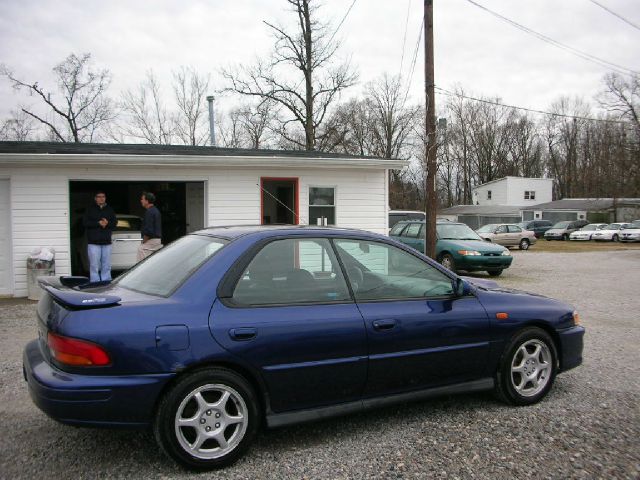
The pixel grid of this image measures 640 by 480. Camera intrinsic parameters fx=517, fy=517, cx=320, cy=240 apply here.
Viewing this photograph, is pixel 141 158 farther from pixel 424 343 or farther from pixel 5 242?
pixel 424 343

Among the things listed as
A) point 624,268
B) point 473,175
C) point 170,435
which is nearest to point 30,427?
point 170,435

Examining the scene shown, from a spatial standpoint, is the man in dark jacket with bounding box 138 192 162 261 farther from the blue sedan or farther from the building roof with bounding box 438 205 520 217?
the building roof with bounding box 438 205 520 217

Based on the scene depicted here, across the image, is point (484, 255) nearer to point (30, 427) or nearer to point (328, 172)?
point (328, 172)

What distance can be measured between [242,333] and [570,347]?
2.88m

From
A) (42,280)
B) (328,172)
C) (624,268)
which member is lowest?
(624,268)

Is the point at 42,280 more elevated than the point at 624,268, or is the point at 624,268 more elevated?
the point at 42,280

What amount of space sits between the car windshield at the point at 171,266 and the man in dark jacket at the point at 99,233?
234 inches

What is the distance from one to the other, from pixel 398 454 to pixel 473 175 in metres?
67.0

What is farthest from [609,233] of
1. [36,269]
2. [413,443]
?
[413,443]

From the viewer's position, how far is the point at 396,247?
13.0 feet

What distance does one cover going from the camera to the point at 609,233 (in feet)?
115

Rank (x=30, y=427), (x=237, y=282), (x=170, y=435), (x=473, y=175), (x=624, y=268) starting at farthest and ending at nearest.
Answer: (x=473, y=175), (x=624, y=268), (x=30, y=427), (x=237, y=282), (x=170, y=435)

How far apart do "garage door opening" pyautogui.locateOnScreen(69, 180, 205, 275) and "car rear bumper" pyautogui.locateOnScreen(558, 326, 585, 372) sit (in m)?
9.59

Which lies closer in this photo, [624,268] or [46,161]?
[46,161]
